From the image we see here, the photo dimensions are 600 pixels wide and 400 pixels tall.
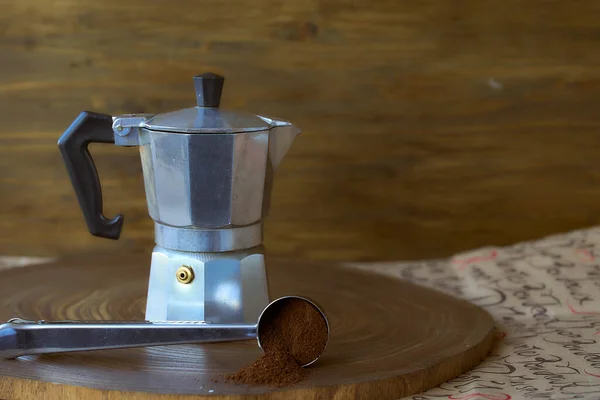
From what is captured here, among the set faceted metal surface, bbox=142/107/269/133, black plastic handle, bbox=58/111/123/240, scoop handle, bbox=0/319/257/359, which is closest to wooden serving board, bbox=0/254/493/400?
scoop handle, bbox=0/319/257/359

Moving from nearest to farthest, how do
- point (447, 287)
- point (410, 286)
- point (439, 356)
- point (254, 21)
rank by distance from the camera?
point (439, 356) → point (410, 286) → point (447, 287) → point (254, 21)

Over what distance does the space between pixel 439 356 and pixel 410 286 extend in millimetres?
318

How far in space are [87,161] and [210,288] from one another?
0.20 metres

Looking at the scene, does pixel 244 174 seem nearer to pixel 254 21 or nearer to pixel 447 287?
pixel 447 287

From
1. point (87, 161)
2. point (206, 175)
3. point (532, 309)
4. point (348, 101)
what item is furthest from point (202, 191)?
point (348, 101)

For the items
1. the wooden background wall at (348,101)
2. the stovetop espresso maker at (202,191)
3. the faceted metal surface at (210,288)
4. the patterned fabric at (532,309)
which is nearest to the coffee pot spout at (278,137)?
the stovetop espresso maker at (202,191)

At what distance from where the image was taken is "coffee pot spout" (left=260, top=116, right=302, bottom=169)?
0.90 m

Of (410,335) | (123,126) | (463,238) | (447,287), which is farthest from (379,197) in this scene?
(123,126)

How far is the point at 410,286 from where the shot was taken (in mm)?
1155

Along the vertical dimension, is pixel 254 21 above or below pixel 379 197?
above

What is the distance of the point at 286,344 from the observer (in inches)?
31.4

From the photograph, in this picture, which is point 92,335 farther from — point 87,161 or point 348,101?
point 348,101

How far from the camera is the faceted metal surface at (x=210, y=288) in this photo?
34.8 inches

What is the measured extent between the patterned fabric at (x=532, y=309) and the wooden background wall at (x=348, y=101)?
0.14 m
